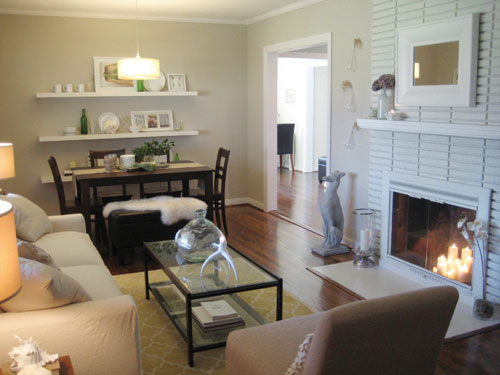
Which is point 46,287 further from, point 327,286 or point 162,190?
point 162,190

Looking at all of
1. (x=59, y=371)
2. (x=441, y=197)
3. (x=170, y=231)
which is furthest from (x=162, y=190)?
(x=59, y=371)

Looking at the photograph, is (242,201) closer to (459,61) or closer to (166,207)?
(166,207)

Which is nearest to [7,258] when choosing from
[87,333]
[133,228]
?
[87,333]

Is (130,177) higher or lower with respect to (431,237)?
higher

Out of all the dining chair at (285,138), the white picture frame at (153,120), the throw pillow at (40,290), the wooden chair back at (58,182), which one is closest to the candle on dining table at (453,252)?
the throw pillow at (40,290)

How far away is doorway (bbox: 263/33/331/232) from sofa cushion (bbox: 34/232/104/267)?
8.63ft

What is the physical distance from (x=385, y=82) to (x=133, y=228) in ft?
8.22

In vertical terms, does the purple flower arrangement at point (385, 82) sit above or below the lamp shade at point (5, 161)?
above

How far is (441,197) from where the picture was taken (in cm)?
392

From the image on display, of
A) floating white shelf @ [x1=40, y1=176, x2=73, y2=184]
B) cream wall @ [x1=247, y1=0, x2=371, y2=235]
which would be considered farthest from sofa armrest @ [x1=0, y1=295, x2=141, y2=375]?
floating white shelf @ [x1=40, y1=176, x2=73, y2=184]

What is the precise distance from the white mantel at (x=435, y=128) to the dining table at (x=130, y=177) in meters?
1.76

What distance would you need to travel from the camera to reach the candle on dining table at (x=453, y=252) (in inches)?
152

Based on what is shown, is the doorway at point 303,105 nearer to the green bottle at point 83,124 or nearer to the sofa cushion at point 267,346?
the green bottle at point 83,124

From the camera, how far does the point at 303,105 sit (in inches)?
398
